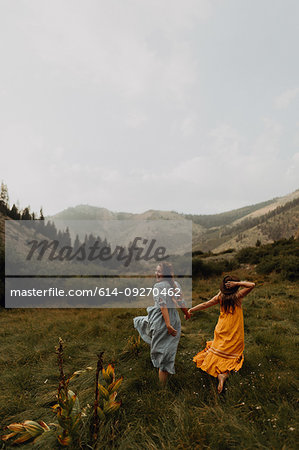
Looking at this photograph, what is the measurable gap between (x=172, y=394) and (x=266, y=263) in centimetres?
1628

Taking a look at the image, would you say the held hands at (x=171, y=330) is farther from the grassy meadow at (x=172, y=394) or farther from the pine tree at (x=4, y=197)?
the pine tree at (x=4, y=197)

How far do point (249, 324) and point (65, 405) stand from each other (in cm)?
616

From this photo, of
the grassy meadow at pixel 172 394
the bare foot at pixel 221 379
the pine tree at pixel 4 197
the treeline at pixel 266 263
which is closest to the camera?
the grassy meadow at pixel 172 394

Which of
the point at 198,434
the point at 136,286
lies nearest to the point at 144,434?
the point at 198,434

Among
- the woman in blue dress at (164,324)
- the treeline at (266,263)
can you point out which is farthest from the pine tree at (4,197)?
the woman in blue dress at (164,324)

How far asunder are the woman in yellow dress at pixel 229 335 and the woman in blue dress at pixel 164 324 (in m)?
0.61

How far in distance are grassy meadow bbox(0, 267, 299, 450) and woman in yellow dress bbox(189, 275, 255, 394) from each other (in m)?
0.20

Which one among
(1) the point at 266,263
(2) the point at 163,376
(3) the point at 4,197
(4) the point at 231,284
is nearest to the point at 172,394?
(2) the point at 163,376

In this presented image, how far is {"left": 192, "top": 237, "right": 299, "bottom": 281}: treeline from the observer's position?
589 inches

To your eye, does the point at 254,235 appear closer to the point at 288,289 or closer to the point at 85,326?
the point at 288,289

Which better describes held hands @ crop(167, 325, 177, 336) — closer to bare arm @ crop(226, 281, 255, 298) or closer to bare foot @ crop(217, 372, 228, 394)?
bare foot @ crop(217, 372, 228, 394)

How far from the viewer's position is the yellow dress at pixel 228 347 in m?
3.60

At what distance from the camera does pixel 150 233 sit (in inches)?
7589

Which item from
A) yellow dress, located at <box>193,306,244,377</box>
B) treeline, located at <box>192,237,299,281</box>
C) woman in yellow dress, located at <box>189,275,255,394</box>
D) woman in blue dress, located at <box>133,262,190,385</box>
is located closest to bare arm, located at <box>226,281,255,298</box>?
woman in yellow dress, located at <box>189,275,255,394</box>
